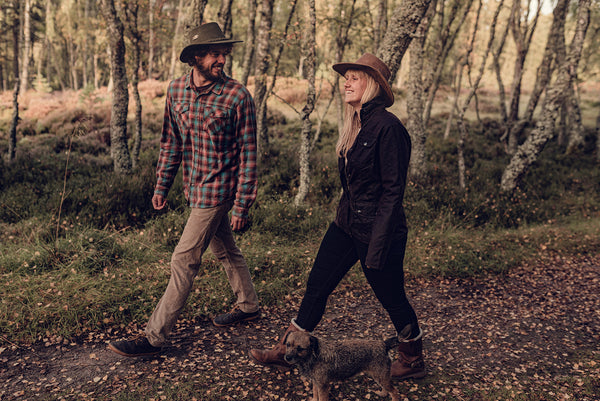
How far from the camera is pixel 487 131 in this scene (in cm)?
1695

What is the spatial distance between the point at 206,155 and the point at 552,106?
30.5ft

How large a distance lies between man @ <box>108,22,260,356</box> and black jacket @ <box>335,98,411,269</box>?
→ 0.94 metres

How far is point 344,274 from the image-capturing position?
3268 mm

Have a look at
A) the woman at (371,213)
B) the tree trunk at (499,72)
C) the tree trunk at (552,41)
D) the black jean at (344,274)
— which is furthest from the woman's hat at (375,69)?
the tree trunk at (552,41)

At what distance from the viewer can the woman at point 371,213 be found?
109 inches

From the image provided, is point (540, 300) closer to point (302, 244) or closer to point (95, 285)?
point (302, 244)

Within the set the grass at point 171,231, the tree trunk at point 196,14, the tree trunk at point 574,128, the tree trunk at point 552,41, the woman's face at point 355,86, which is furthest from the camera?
the tree trunk at point 574,128

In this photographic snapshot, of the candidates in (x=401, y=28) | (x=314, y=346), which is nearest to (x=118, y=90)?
(x=401, y=28)

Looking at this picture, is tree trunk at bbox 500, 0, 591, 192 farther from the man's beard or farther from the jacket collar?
the man's beard

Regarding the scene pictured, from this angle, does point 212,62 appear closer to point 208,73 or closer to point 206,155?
point 208,73

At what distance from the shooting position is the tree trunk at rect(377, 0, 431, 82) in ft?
22.6

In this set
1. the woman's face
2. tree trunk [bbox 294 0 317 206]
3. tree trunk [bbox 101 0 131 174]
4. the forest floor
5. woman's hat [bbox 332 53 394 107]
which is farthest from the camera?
tree trunk [bbox 101 0 131 174]

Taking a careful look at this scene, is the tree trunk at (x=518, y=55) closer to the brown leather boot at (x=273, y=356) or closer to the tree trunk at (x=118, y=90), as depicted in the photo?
the tree trunk at (x=118, y=90)

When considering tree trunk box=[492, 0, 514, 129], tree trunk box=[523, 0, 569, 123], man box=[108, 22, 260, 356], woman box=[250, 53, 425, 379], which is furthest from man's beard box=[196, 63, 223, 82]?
tree trunk box=[523, 0, 569, 123]
